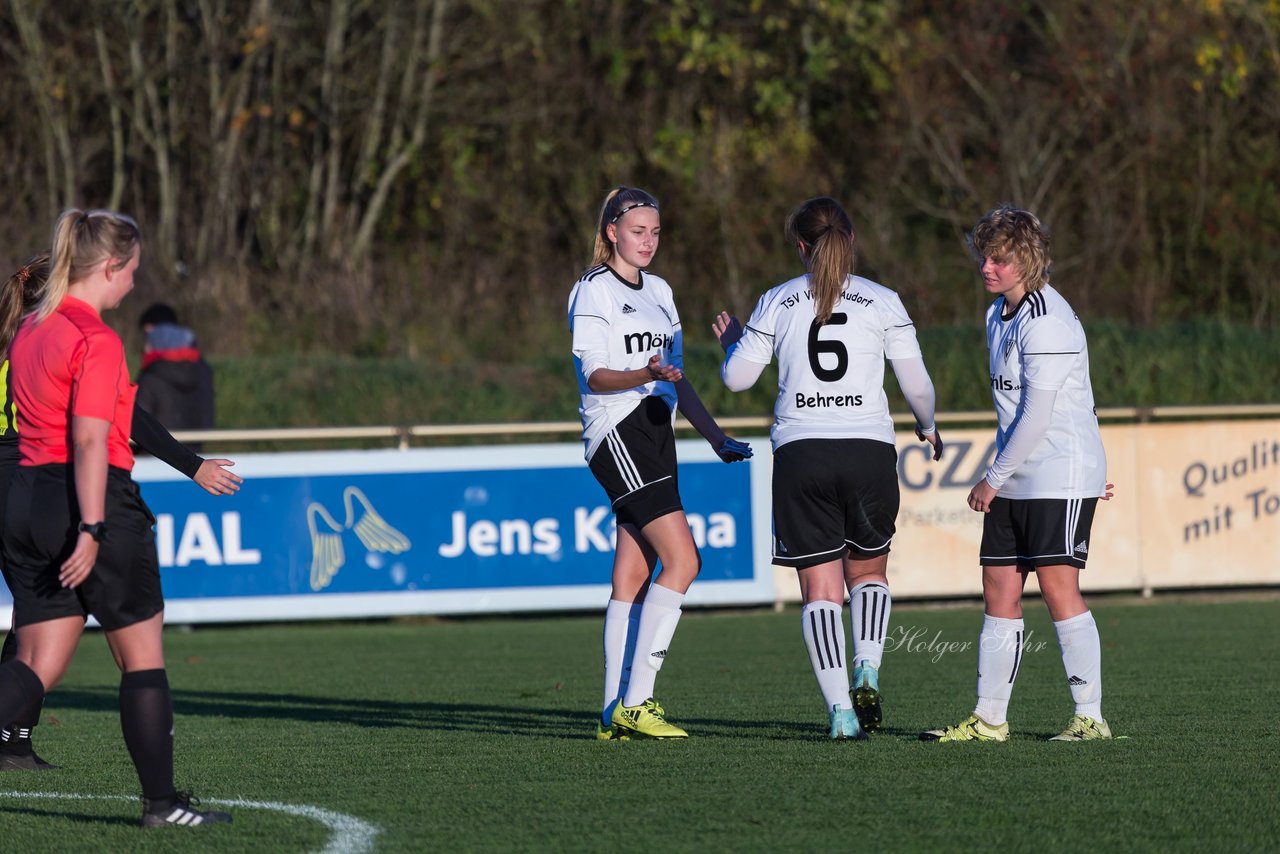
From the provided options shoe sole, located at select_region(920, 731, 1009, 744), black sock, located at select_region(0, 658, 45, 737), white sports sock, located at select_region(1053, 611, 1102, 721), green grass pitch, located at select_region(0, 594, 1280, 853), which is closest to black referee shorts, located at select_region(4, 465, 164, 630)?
black sock, located at select_region(0, 658, 45, 737)

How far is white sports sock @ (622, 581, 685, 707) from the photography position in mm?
6762

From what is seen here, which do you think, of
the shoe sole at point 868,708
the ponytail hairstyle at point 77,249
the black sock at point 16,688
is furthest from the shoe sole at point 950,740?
the ponytail hairstyle at point 77,249

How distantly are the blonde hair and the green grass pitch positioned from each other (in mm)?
1670

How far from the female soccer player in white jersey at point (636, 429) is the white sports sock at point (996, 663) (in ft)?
3.59

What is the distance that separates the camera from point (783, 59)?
989 inches

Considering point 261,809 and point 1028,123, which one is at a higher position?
point 1028,123

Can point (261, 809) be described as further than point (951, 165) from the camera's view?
No

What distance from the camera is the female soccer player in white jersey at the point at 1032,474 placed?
20.6 ft

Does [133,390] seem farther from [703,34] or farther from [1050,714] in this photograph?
[703,34]

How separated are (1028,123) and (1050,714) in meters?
15.7

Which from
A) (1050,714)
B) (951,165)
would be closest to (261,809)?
(1050,714)

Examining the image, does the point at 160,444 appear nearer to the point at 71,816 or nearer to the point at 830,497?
the point at 71,816

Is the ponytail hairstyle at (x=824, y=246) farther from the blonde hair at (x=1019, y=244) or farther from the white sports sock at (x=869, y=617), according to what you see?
the white sports sock at (x=869, y=617)

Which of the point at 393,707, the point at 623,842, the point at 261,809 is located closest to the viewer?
the point at 623,842
